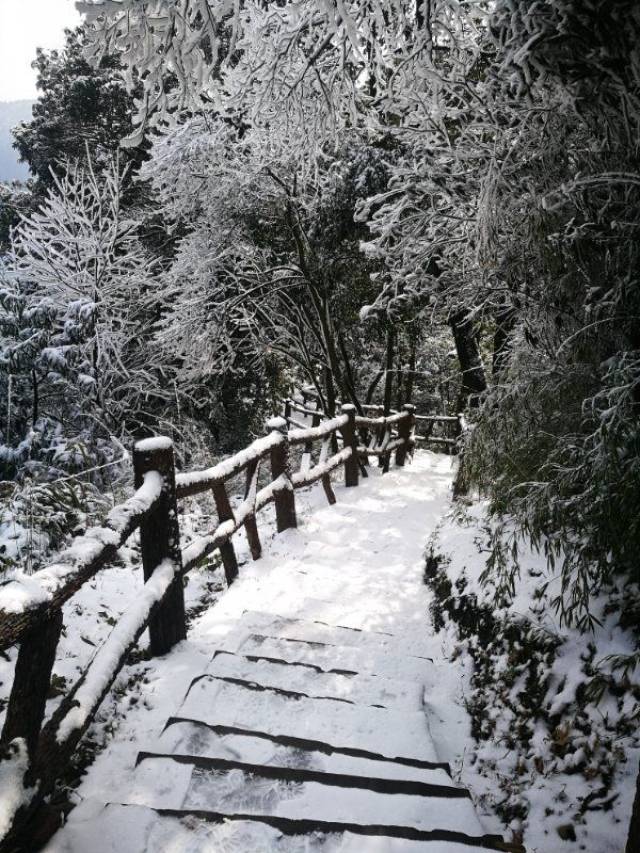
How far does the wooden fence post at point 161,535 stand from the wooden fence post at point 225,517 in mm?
898

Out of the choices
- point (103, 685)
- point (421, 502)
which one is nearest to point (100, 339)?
point (421, 502)

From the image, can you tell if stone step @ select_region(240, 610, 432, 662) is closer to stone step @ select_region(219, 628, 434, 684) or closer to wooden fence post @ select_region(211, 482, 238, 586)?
stone step @ select_region(219, 628, 434, 684)

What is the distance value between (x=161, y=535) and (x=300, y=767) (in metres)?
1.55

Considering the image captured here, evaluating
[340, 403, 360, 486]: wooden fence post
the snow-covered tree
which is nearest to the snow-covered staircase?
[340, 403, 360, 486]: wooden fence post

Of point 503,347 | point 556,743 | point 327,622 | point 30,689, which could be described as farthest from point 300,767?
point 503,347

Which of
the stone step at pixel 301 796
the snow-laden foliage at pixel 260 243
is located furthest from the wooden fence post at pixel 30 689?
the snow-laden foliage at pixel 260 243

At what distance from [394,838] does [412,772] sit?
→ 1.45 feet

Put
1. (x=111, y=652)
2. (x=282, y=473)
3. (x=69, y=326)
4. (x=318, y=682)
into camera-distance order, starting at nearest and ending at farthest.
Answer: (x=111, y=652) < (x=318, y=682) < (x=282, y=473) < (x=69, y=326)

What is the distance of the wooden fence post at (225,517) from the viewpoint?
4.24 m

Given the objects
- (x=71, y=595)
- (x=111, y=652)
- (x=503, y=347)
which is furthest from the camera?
(x=503, y=347)

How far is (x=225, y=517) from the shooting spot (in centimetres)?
439

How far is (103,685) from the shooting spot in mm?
2271

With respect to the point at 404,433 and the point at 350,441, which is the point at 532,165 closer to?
the point at 350,441

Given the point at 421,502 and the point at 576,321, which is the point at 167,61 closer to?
the point at 576,321
